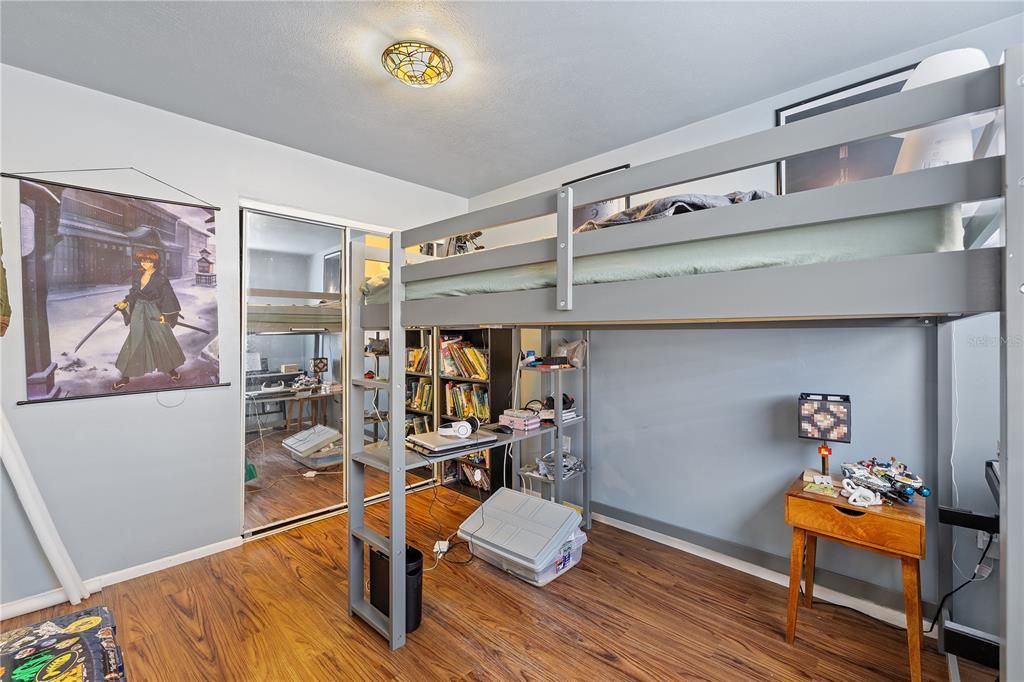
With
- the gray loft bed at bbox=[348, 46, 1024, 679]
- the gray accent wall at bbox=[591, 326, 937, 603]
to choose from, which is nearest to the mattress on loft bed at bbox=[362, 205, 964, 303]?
the gray loft bed at bbox=[348, 46, 1024, 679]

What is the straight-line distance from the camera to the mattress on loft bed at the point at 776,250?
0.75 meters

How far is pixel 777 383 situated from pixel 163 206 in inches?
133

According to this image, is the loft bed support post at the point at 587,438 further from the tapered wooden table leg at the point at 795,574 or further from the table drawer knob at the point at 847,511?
the table drawer knob at the point at 847,511

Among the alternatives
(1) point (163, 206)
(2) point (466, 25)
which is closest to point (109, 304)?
(1) point (163, 206)

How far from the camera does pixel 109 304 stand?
7.06ft

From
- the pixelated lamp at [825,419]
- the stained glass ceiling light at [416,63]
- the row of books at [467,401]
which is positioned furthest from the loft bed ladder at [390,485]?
the pixelated lamp at [825,419]

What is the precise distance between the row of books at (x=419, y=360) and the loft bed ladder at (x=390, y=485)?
1724mm

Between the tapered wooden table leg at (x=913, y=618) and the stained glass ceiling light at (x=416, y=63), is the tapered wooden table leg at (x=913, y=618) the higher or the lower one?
the lower one

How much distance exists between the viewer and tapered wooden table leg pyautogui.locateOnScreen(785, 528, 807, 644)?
170cm

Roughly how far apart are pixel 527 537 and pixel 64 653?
5.67 feet

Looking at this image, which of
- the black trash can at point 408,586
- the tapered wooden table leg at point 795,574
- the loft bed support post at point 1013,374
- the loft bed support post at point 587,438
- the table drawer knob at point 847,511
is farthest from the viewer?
the loft bed support post at point 587,438

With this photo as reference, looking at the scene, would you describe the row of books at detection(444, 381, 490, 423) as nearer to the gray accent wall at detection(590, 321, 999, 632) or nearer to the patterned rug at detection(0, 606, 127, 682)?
the gray accent wall at detection(590, 321, 999, 632)

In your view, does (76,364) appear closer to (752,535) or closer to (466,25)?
(466,25)

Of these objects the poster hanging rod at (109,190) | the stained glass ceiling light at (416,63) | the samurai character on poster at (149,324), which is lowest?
the samurai character on poster at (149,324)
